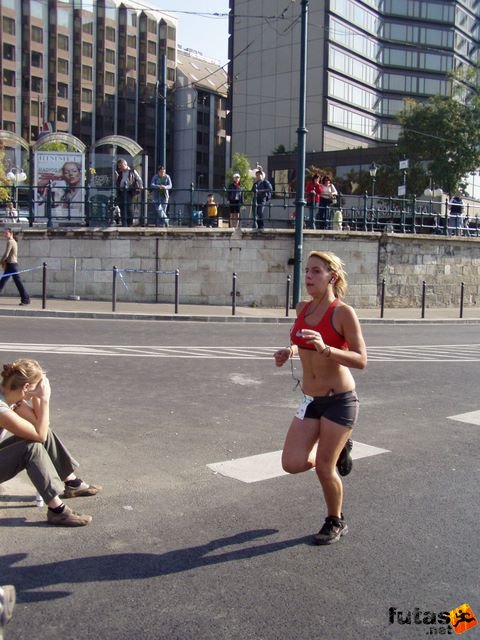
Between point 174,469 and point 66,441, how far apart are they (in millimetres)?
1250

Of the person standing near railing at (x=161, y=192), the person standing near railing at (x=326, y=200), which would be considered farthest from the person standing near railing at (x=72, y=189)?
the person standing near railing at (x=326, y=200)

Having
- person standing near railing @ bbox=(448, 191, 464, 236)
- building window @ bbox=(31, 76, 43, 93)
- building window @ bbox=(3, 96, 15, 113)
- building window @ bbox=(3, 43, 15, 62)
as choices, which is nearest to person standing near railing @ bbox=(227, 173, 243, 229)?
person standing near railing @ bbox=(448, 191, 464, 236)

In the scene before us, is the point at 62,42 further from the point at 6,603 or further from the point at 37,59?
the point at 6,603

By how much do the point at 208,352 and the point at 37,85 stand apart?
82.6 meters

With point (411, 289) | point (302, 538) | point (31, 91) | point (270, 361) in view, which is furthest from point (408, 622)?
point (31, 91)

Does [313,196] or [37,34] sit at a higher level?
[37,34]

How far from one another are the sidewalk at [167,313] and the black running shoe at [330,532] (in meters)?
13.5

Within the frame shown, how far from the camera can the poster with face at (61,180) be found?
22125 millimetres

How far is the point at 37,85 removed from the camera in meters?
85.9

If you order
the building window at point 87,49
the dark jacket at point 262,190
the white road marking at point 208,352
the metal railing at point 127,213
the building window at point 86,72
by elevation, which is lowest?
the white road marking at point 208,352

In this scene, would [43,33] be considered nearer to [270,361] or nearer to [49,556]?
[270,361]

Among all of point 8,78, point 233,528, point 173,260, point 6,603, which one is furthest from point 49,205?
point 8,78

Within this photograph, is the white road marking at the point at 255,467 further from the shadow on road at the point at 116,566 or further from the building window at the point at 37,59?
the building window at the point at 37,59

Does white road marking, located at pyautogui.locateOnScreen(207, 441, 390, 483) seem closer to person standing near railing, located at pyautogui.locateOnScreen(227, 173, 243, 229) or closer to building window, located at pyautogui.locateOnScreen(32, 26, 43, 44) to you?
person standing near railing, located at pyautogui.locateOnScreen(227, 173, 243, 229)
